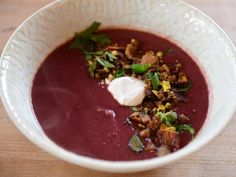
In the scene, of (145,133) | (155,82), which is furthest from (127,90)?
(145,133)

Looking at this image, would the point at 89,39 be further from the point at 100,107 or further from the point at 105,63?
the point at 100,107

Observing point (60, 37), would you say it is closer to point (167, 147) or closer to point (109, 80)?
point (109, 80)

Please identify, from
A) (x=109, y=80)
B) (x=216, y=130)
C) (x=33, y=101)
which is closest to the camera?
(x=216, y=130)

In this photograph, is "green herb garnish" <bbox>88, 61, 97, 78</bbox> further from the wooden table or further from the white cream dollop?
the wooden table

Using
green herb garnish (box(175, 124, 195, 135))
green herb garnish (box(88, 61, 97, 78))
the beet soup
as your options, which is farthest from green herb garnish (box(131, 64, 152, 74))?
green herb garnish (box(175, 124, 195, 135))

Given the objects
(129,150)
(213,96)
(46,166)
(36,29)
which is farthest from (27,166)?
(213,96)

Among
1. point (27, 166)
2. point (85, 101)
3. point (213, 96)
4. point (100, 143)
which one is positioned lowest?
point (27, 166)

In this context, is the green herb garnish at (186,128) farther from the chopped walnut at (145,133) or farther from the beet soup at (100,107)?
the chopped walnut at (145,133)

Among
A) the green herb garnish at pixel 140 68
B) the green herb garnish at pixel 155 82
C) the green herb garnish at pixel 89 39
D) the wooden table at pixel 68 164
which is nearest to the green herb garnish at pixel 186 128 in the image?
the wooden table at pixel 68 164
